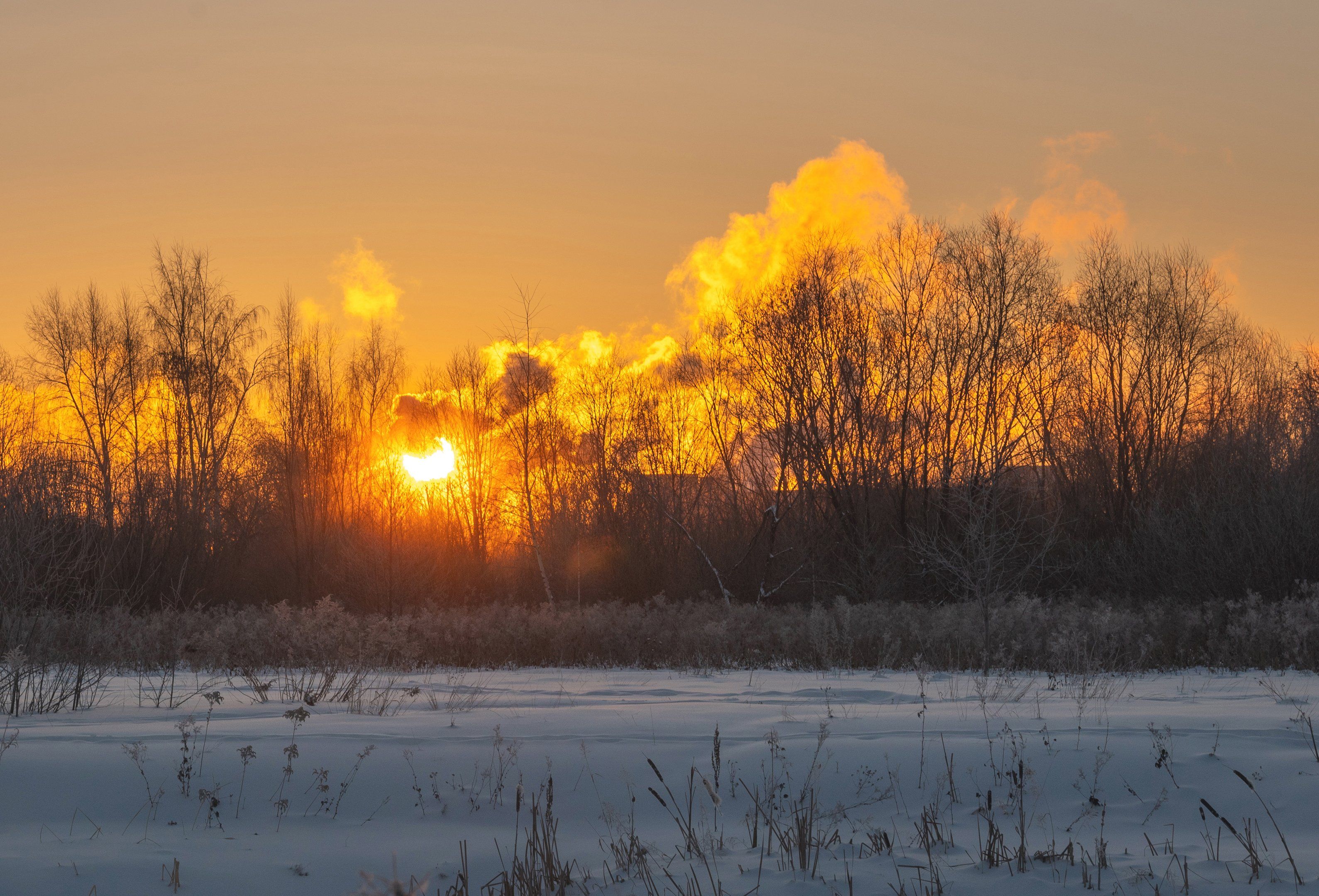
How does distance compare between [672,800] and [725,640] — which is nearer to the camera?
[672,800]

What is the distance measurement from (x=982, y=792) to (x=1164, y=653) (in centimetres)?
1339

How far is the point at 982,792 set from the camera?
20.6 feet

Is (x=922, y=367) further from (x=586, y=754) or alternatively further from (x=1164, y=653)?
(x=586, y=754)

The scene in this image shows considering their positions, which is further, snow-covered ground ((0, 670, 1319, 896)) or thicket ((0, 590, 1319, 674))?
thicket ((0, 590, 1319, 674))

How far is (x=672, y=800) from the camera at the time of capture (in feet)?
17.6

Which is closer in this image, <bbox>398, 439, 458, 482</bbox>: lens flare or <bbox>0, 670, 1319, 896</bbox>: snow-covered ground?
<bbox>0, 670, 1319, 896</bbox>: snow-covered ground

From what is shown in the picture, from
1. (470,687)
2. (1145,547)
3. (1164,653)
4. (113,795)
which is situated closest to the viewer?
(113,795)

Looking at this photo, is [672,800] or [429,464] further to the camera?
[429,464]

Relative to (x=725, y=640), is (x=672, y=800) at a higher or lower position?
higher

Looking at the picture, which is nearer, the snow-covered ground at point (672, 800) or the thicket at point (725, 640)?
the snow-covered ground at point (672, 800)

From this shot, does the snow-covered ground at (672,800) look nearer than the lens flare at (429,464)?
Yes

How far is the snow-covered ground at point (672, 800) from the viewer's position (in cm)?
466

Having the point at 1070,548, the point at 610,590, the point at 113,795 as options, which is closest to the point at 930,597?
the point at 1070,548

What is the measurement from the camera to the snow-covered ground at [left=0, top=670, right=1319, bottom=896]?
466 centimetres
